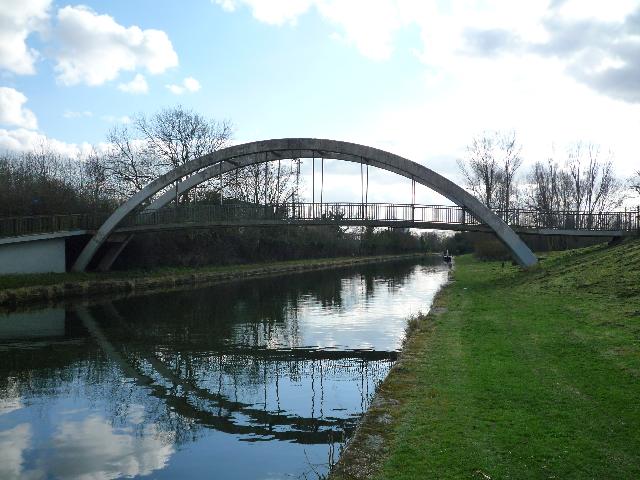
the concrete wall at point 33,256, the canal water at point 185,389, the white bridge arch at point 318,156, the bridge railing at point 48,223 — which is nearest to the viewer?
the canal water at point 185,389

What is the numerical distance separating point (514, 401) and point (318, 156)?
79.5ft

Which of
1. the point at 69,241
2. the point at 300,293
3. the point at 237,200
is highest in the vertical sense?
the point at 237,200

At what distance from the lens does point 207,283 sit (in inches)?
1667

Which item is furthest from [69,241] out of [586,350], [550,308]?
[586,350]

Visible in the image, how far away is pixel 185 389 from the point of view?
12344mm

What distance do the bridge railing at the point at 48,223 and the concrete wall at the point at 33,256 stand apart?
0.74 m

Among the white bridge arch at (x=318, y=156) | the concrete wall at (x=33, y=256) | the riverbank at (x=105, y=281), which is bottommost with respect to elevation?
the riverbank at (x=105, y=281)

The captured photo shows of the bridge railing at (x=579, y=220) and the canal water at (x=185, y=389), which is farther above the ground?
the bridge railing at (x=579, y=220)

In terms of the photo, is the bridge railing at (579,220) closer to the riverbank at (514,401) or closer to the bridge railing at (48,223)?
the riverbank at (514,401)

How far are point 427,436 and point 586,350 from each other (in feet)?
18.5

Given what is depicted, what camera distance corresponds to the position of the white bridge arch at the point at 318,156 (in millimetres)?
29562

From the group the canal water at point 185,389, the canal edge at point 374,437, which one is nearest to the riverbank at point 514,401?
the canal edge at point 374,437

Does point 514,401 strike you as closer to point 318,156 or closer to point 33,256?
point 318,156

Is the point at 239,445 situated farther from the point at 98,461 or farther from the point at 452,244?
the point at 452,244
